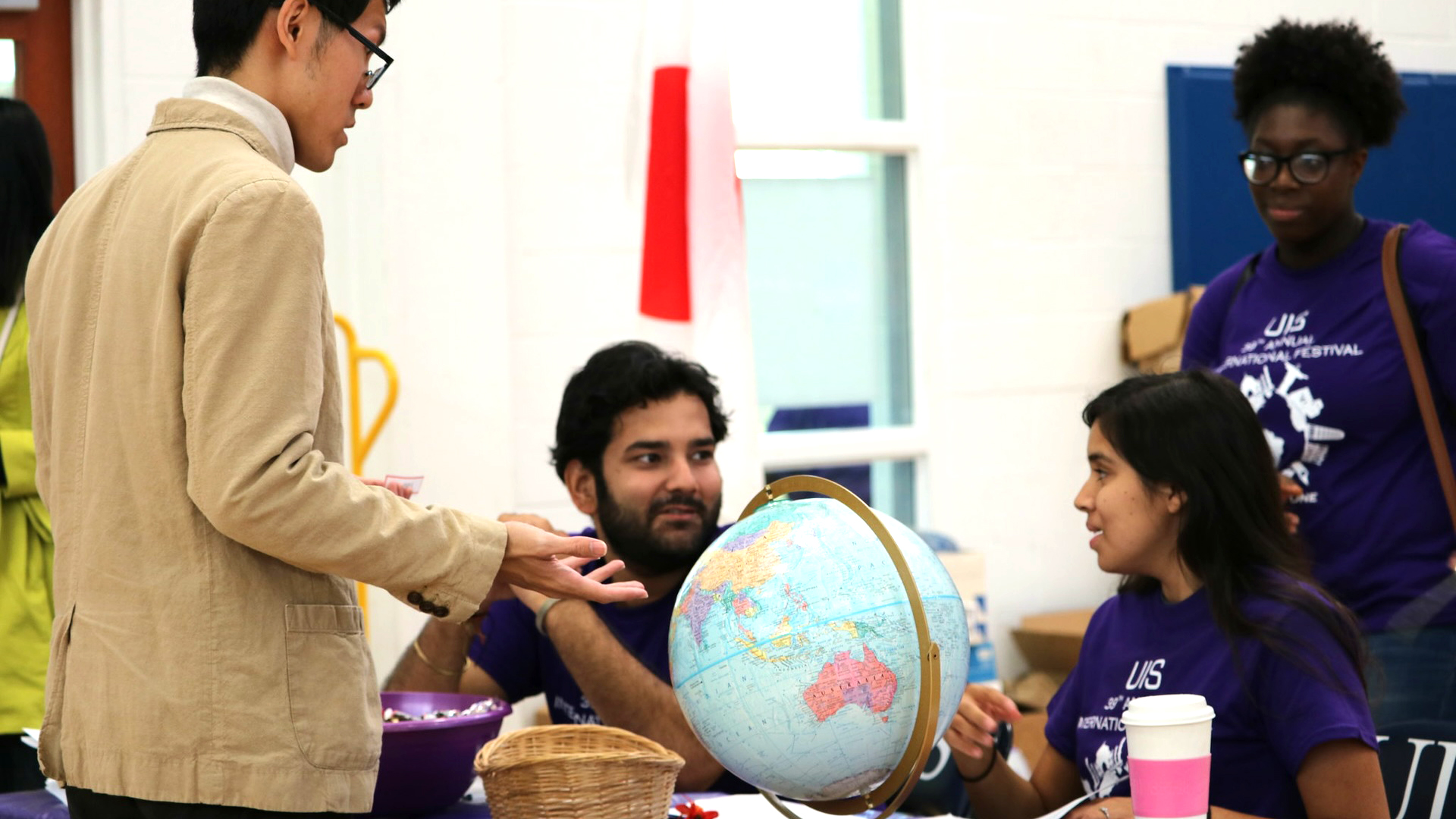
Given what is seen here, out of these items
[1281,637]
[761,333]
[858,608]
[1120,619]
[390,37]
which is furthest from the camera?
[761,333]

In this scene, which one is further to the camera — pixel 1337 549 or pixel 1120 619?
pixel 1337 549

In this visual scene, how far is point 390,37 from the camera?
131 inches

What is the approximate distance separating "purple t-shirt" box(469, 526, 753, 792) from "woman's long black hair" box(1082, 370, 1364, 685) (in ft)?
2.46

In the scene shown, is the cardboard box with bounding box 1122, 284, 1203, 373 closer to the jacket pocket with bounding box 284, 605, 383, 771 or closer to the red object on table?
the red object on table

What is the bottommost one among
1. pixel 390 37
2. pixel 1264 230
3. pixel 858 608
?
pixel 858 608

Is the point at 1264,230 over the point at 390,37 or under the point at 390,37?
under

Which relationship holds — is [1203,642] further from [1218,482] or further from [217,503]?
[217,503]

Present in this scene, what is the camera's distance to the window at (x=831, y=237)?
12.7ft

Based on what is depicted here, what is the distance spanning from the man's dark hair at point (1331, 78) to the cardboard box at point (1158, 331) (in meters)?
1.21

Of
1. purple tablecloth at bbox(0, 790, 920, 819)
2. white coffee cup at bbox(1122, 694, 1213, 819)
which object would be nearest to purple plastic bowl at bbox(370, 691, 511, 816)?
purple tablecloth at bbox(0, 790, 920, 819)

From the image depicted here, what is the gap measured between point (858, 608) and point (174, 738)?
1.95ft

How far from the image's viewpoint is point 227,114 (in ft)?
4.29

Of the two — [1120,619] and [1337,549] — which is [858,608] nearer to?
[1120,619]

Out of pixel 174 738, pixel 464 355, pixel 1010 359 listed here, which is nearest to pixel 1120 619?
pixel 174 738
